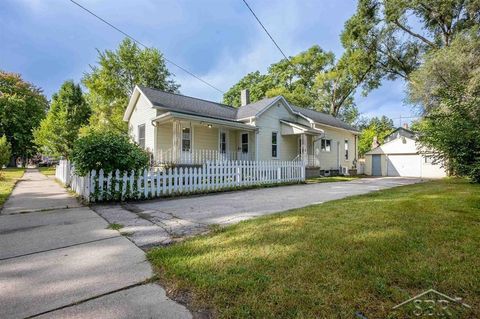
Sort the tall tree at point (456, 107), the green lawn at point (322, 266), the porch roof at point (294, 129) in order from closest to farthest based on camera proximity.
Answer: the green lawn at point (322, 266) → the tall tree at point (456, 107) → the porch roof at point (294, 129)

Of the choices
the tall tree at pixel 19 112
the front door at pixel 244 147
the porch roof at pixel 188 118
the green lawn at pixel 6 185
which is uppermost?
the tall tree at pixel 19 112

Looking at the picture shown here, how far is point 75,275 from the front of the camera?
8.70 feet

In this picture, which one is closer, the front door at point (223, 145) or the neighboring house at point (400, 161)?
the front door at point (223, 145)

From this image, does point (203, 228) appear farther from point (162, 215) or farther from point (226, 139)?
point (226, 139)

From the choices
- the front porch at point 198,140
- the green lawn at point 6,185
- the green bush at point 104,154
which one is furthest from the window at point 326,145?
the green lawn at point 6,185

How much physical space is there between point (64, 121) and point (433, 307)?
27.9 metres

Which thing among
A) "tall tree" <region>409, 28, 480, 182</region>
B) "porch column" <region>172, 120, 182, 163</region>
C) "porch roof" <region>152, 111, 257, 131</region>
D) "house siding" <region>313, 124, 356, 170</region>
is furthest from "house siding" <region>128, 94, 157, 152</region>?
"tall tree" <region>409, 28, 480, 182</region>

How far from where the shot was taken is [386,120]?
59844 millimetres

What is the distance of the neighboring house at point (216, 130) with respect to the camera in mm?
13203

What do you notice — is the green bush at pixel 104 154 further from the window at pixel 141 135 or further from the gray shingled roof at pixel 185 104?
the window at pixel 141 135

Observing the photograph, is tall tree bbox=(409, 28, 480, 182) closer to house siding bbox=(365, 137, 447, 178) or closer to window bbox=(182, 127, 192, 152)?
house siding bbox=(365, 137, 447, 178)

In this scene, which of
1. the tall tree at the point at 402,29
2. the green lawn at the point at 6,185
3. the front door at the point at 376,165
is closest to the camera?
the green lawn at the point at 6,185

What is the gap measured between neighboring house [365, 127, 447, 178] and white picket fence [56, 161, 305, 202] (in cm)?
1501

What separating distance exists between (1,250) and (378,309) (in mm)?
4588
